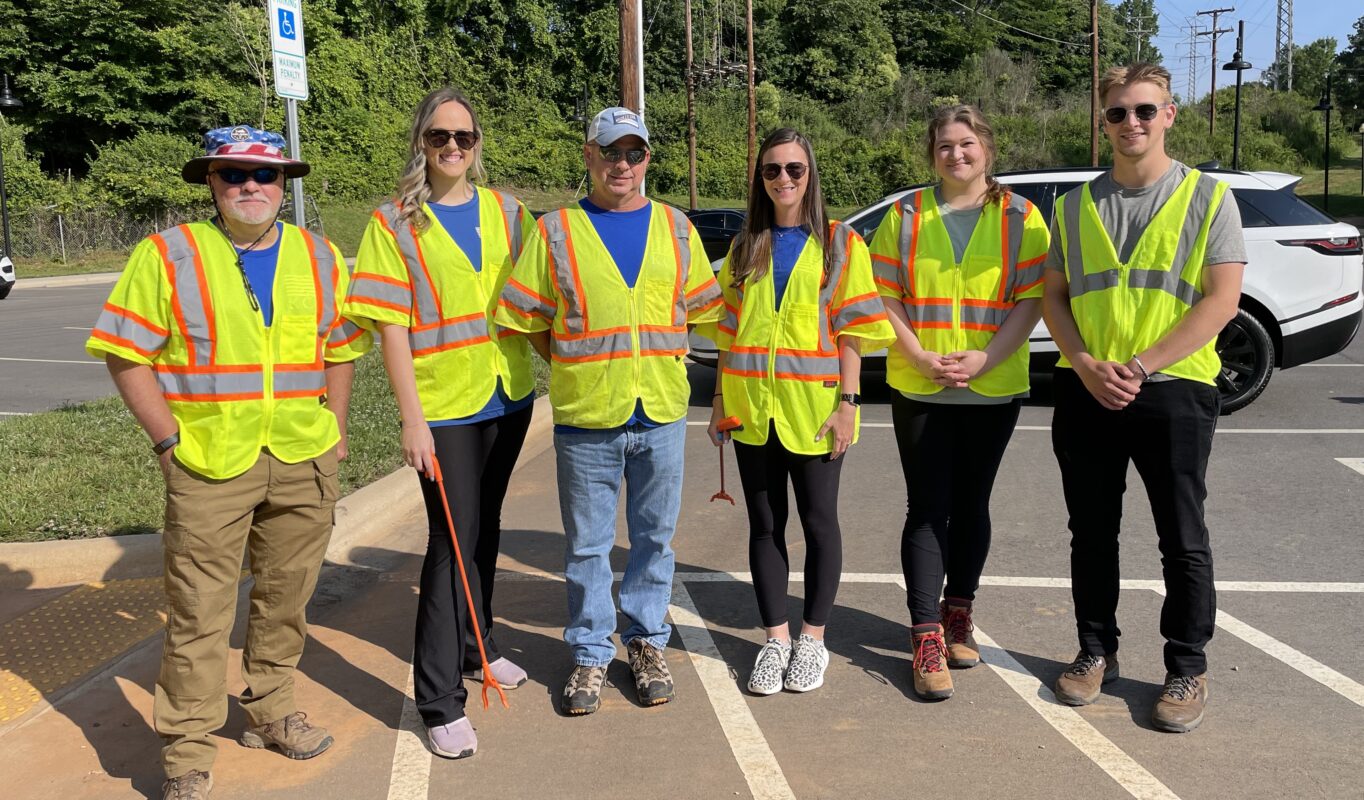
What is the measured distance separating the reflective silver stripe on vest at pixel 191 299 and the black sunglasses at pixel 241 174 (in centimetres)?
19

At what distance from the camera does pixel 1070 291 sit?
372 cm

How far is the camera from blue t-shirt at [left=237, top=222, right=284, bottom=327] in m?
3.22

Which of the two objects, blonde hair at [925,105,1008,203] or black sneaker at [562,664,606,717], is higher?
blonde hair at [925,105,1008,203]

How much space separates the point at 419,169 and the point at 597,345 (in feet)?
2.62

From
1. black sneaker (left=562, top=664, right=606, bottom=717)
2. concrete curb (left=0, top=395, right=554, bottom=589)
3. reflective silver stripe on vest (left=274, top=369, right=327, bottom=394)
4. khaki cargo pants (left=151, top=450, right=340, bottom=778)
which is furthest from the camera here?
concrete curb (left=0, top=395, right=554, bottom=589)

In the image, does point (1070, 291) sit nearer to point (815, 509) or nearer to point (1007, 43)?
point (815, 509)

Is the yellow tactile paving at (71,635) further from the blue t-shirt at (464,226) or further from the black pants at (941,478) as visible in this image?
the black pants at (941,478)

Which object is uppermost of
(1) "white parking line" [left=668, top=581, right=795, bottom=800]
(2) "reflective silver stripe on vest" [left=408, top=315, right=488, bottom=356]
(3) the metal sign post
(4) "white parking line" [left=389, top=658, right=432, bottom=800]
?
(3) the metal sign post

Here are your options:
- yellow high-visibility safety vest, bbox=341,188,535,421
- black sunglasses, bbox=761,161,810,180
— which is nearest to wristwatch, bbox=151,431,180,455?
yellow high-visibility safety vest, bbox=341,188,535,421

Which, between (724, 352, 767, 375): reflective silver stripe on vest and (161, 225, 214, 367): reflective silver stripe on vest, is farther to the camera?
(724, 352, 767, 375): reflective silver stripe on vest

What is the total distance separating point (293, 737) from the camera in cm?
344

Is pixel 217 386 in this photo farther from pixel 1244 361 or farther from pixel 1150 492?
pixel 1244 361

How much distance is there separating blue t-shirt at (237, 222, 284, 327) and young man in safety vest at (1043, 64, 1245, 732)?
8.40 feet

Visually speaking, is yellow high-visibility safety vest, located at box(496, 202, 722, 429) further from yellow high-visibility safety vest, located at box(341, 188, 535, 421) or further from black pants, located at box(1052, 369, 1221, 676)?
black pants, located at box(1052, 369, 1221, 676)
